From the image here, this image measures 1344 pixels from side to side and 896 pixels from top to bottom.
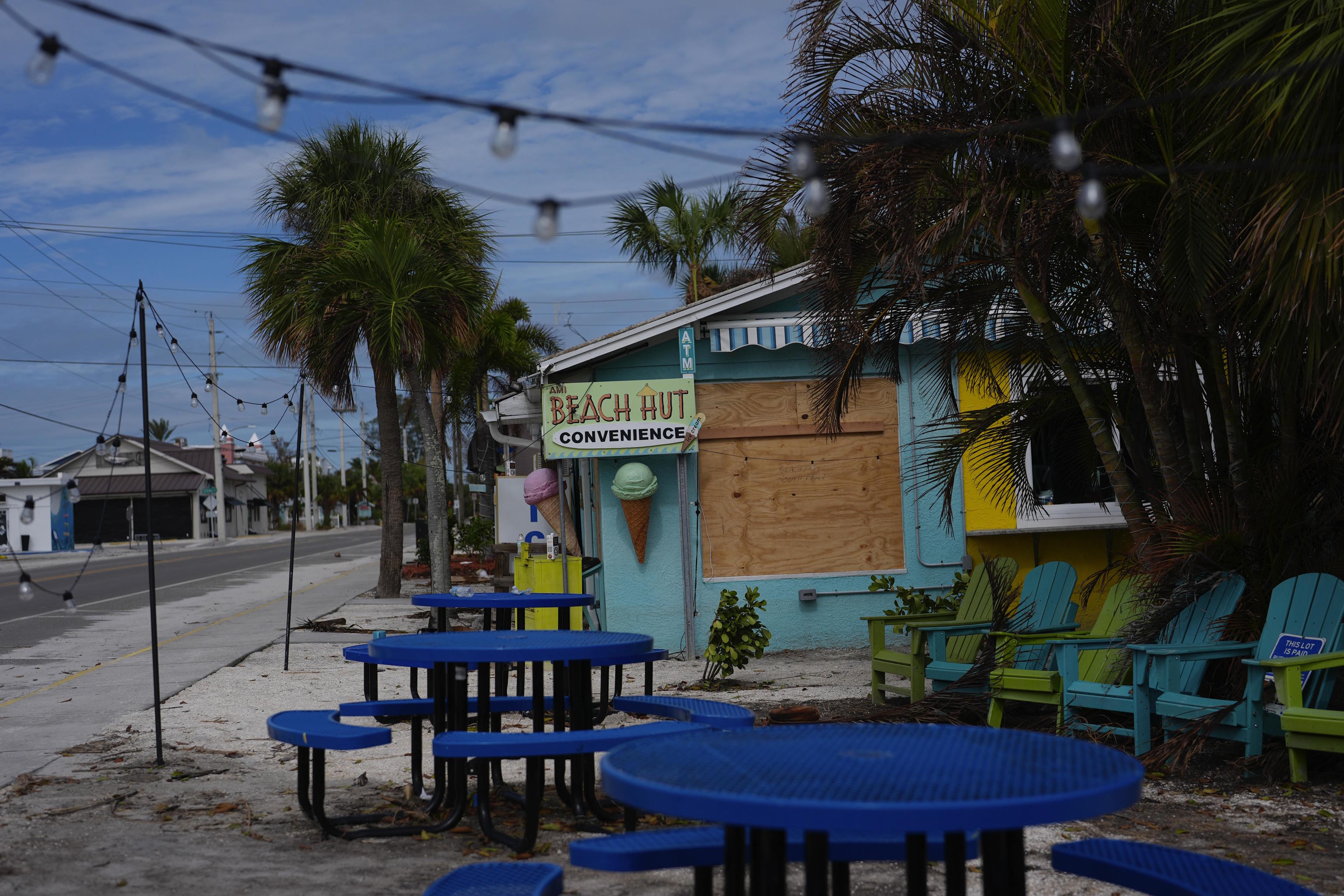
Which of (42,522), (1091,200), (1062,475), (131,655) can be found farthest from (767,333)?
(42,522)

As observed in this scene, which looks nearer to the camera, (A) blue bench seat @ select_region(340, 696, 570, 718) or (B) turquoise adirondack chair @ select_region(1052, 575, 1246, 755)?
(A) blue bench seat @ select_region(340, 696, 570, 718)

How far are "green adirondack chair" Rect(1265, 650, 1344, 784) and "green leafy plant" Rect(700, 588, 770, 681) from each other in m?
4.58

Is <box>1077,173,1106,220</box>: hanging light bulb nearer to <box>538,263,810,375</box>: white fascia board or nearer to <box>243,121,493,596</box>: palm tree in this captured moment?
<box>538,263,810,375</box>: white fascia board

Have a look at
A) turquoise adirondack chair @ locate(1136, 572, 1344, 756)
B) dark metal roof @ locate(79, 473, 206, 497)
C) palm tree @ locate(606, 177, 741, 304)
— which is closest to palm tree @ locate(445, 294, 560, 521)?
palm tree @ locate(606, 177, 741, 304)

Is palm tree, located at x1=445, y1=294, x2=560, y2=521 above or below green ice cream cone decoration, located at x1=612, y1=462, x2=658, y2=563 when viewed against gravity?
above

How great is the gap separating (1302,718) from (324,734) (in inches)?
180

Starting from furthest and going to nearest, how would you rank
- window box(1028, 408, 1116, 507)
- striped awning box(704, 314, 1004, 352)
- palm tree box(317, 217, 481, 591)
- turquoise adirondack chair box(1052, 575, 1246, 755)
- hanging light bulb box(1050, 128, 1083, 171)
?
palm tree box(317, 217, 481, 591) < striped awning box(704, 314, 1004, 352) < window box(1028, 408, 1116, 507) < turquoise adirondack chair box(1052, 575, 1246, 755) < hanging light bulb box(1050, 128, 1083, 171)

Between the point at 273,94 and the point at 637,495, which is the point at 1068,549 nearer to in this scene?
the point at 637,495

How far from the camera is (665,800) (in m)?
2.48

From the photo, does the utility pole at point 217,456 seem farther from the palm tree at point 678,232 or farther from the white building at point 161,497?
the palm tree at point 678,232

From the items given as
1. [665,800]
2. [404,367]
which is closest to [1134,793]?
[665,800]

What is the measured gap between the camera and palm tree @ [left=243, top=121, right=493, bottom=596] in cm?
1580

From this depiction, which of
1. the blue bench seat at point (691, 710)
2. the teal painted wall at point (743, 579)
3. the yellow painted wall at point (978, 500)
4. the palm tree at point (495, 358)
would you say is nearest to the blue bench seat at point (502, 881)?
the blue bench seat at point (691, 710)

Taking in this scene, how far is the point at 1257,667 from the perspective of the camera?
5.83 metres
